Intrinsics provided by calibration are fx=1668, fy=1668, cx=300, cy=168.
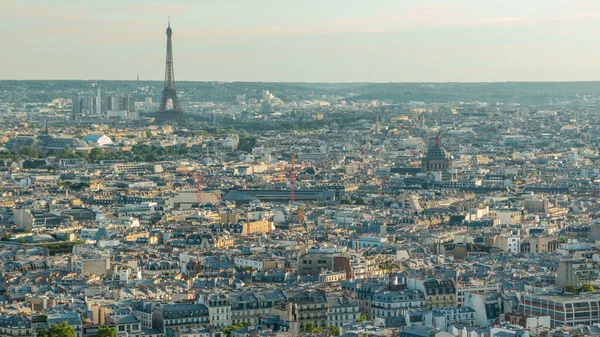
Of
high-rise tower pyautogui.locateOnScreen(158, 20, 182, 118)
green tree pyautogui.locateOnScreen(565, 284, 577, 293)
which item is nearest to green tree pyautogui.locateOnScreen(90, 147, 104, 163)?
high-rise tower pyautogui.locateOnScreen(158, 20, 182, 118)

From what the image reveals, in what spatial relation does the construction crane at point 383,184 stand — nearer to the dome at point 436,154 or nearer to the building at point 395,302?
the dome at point 436,154

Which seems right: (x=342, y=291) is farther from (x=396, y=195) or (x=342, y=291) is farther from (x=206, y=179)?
(x=206, y=179)

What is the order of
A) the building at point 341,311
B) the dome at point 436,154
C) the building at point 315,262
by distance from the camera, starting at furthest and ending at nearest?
1. the dome at point 436,154
2. the building at point 315,262
3. the building at point 341,311

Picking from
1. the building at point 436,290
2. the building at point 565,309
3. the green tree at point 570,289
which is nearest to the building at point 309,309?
the building at point 436,290

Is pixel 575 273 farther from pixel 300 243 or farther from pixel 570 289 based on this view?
pixel 300 243

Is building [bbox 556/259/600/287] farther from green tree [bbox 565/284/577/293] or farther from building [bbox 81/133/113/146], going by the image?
building [bbox 81/133/113/146]

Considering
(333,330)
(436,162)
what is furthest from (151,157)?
(333,330)

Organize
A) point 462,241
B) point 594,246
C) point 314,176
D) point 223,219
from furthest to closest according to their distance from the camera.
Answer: point 314,176, point 223,219, point 462,241, point 594,246

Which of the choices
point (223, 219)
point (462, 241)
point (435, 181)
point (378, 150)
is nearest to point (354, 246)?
point (462, 241)
